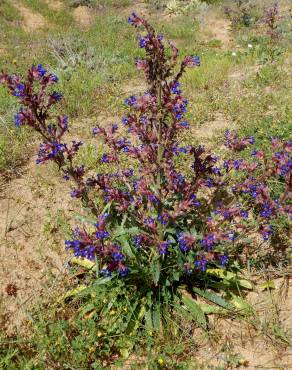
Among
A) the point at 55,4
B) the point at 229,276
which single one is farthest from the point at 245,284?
the point at 55,4

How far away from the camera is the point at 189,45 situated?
1181cm

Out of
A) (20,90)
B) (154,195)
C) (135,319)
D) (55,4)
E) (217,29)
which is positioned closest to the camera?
(20,90)

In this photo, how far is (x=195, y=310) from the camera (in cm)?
357

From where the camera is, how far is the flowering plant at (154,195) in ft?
9.43

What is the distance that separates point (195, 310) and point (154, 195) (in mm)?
1239

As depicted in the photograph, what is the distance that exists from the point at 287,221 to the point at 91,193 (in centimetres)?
267

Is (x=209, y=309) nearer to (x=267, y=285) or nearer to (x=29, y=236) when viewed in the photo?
(x=267, y=285)

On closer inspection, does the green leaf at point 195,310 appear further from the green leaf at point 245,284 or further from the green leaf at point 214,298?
the green leaf at point 245,284

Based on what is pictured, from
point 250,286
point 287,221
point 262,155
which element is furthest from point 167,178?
point 287,221

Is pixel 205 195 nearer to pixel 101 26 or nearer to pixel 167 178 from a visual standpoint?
pixel 167 178

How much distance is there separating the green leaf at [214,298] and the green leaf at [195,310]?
0.37ft

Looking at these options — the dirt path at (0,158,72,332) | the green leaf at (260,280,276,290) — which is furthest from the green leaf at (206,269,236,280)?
the dirt path at (0,158,72,332)

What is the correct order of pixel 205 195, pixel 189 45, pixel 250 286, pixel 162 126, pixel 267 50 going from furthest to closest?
1. pixel 189 45
2. pixel 267 50
3. pixel 205 195
4. pixel 250 286
5. pixel 162 126

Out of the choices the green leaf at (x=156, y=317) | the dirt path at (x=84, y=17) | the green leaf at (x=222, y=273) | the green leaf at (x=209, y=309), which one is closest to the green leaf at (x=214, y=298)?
the green leaf at (x=209, y=309)
